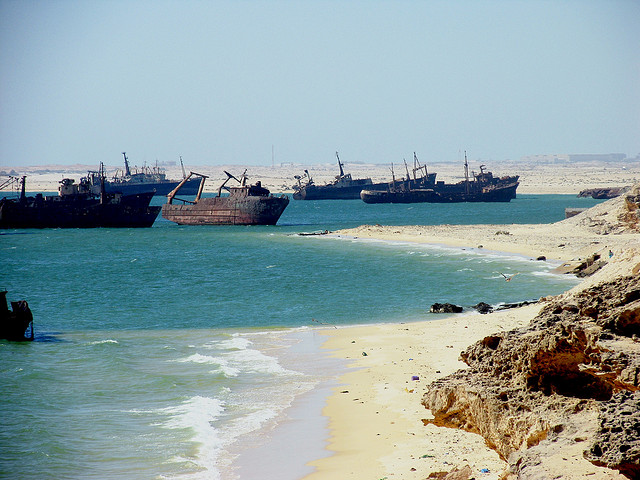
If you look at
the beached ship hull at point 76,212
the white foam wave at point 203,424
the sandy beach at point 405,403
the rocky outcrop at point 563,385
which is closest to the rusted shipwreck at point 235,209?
the beached ship hull at point 76,212

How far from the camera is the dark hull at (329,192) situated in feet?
435

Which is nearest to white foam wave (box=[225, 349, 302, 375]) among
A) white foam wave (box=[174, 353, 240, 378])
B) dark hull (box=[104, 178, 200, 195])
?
white foam wave (box=[174, 353, 240, 378])

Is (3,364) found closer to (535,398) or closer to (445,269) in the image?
(535,398)

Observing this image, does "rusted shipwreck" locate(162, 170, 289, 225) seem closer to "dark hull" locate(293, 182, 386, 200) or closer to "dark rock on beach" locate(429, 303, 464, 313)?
"dark rock on beach" locate(429, 303, 464, 313)

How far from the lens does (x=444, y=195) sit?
11631 cm

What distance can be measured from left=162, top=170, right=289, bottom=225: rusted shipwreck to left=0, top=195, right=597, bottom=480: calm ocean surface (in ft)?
69.2

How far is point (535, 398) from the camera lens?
689 centimetres

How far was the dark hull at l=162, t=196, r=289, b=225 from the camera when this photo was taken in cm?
6800

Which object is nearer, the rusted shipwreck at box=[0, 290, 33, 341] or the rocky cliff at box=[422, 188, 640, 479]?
the rocky cliff at box=[422, 188, 640, 479]

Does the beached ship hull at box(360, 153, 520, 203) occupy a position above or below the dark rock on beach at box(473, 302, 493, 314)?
above

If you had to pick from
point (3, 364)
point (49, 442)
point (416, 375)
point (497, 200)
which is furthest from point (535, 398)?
point (497, 200)

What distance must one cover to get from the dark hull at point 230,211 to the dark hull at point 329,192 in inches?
2353

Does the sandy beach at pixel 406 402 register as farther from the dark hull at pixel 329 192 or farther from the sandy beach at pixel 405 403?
the dark hull at pixel 329 192

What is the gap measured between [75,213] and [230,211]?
644 inches
